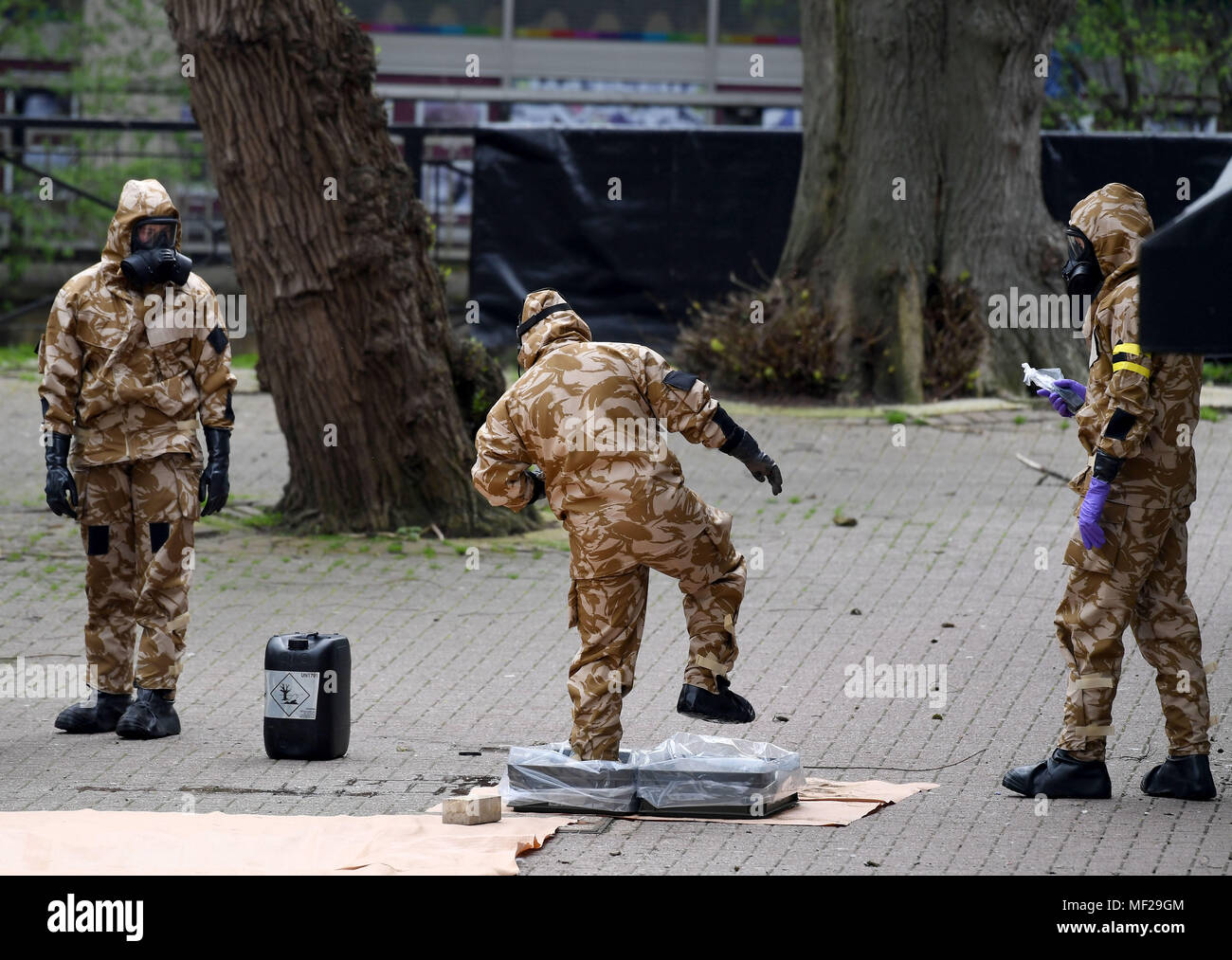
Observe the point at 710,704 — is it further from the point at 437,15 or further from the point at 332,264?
the point at 437,15

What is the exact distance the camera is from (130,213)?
730 centimetres

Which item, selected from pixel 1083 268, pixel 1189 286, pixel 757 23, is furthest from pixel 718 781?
pixel 757 23

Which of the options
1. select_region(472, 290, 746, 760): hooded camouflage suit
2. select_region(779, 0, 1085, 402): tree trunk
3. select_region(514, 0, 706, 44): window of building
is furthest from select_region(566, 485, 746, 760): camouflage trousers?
select_region(514, 0, 706, 44): window of building

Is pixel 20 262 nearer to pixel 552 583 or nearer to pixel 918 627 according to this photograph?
pixel 552 583

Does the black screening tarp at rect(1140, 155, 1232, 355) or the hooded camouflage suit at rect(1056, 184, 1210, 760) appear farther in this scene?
the hooded camouflage suit at rect(1056, 184, 1210, 760)

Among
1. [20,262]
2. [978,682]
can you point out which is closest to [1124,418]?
[978,682]

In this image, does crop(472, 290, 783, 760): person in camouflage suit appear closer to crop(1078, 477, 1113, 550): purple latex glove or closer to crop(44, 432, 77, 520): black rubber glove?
crop(1078, 477, 1113, 550): purple latex glove

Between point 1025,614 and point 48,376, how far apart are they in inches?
202

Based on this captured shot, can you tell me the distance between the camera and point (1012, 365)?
15625mm

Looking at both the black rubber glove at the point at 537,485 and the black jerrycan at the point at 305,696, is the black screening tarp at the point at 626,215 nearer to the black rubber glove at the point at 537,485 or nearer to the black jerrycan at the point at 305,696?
the black jerrycan at the point at 305,696

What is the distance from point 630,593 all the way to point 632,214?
37.2 feet

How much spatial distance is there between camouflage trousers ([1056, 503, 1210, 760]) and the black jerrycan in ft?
9.28

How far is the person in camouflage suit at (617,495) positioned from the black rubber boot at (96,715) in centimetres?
224

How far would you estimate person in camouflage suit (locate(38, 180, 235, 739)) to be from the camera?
7.34 meters
